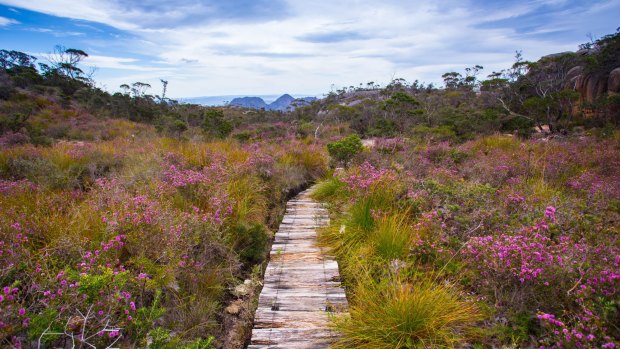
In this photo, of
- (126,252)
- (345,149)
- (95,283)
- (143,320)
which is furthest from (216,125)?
(95,283)

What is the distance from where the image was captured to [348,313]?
3.08 metres

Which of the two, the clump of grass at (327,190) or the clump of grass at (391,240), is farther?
the clump of grass at (327,190)

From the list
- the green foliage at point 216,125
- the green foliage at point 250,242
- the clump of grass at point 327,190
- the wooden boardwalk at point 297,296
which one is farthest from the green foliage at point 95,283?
the green foliage at point 216,125

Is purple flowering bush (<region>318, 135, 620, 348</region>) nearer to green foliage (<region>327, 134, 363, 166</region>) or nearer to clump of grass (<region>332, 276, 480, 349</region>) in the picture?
clump of grass (<region>332, 276, 480, 349</region>)

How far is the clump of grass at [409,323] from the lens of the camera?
8.90ft

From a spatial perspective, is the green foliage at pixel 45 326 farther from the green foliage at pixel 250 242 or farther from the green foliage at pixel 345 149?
the green foliage at pixel 345 149

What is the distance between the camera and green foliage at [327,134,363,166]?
30.2 ft

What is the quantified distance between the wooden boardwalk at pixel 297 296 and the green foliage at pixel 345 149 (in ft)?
13.9

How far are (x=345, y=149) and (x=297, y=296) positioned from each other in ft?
20.0

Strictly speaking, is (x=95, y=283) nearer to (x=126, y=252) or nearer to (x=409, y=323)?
(x=126, y=252)

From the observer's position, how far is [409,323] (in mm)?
2768

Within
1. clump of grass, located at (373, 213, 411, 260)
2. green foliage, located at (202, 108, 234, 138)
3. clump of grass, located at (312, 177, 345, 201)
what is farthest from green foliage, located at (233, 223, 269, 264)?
green foliage, located at (202, 108, 234, 138)

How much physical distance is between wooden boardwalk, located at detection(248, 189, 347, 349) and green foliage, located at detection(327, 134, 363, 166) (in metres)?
4.23

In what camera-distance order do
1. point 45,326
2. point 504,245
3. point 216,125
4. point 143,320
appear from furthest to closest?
point 216,125, point 504,245, point 143,320, point 45,326
